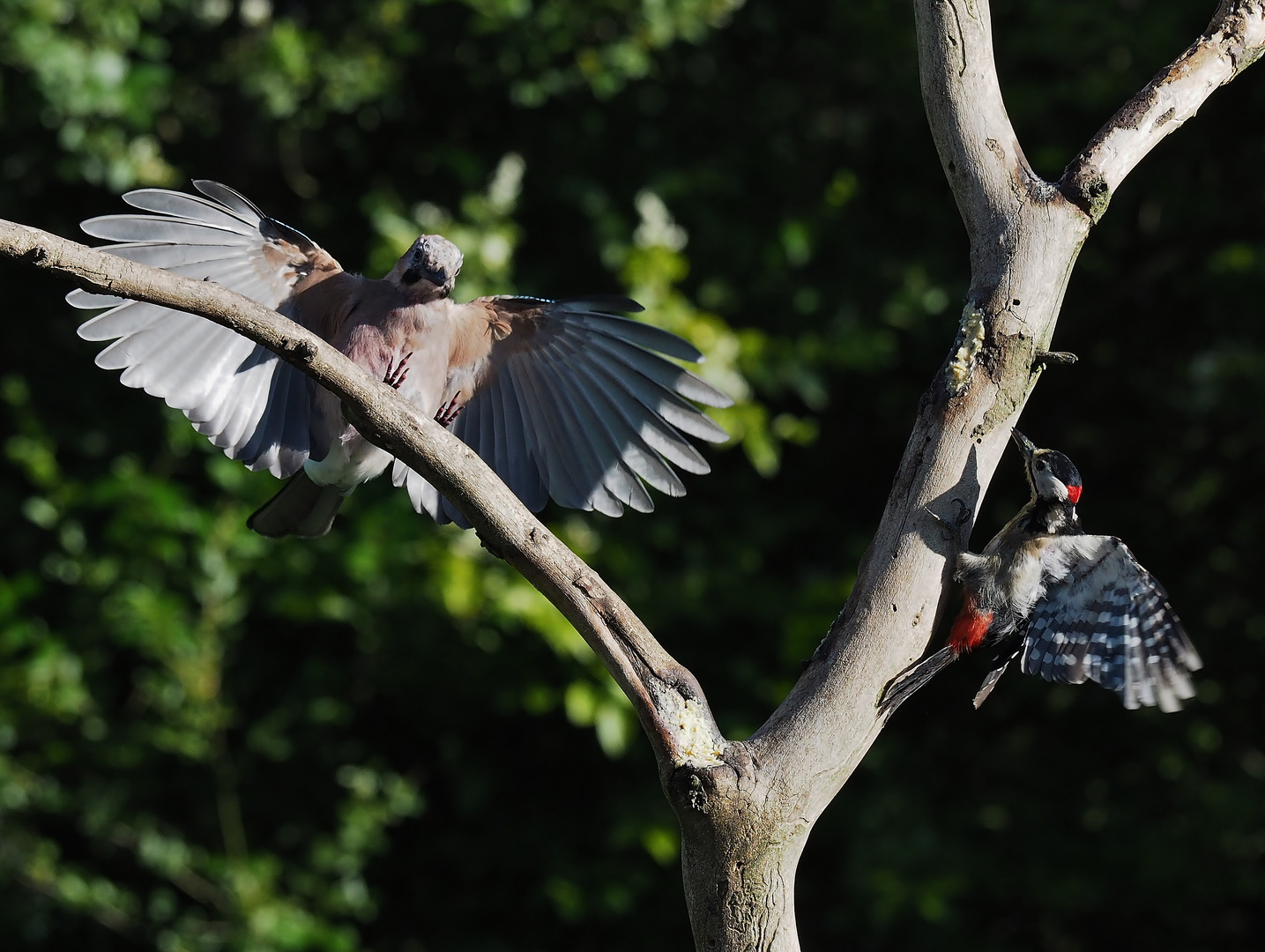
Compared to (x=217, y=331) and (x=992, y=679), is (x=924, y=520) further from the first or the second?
(x=217, y=331)

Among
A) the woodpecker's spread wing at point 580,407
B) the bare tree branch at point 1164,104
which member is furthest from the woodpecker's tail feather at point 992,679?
the bare tree branch at point 1164,104

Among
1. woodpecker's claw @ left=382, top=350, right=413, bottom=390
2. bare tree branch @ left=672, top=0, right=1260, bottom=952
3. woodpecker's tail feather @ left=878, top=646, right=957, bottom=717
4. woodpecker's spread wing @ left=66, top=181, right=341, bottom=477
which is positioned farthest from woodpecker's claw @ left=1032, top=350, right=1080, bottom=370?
woodpecker's spread wing @ left=66, top=181, right=341, bottom=477

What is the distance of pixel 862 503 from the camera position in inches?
191

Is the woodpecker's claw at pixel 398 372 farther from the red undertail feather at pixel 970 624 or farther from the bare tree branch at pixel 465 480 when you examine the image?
the red undertail feather at pixel 970 624

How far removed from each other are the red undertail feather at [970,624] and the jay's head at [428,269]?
125 cm

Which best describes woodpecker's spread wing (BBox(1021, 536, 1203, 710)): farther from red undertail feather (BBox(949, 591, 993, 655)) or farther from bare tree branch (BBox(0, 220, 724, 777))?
bare tree branch (BBox(0, 220, 724, 777))

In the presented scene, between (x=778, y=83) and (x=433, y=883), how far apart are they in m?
3.10

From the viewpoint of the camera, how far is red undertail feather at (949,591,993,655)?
8.98ft

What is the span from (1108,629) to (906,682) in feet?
3.10

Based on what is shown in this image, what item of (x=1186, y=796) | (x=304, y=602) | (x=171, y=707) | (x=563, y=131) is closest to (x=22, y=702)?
(x=171, y=707)

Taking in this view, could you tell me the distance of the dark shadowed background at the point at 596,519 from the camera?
13.4 ft

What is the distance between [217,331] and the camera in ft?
9.14

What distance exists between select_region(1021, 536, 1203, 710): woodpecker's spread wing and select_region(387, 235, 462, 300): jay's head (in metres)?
1.38

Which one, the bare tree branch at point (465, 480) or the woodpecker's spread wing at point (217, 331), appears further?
the woodpecker's spread wing at point (217, 331)
